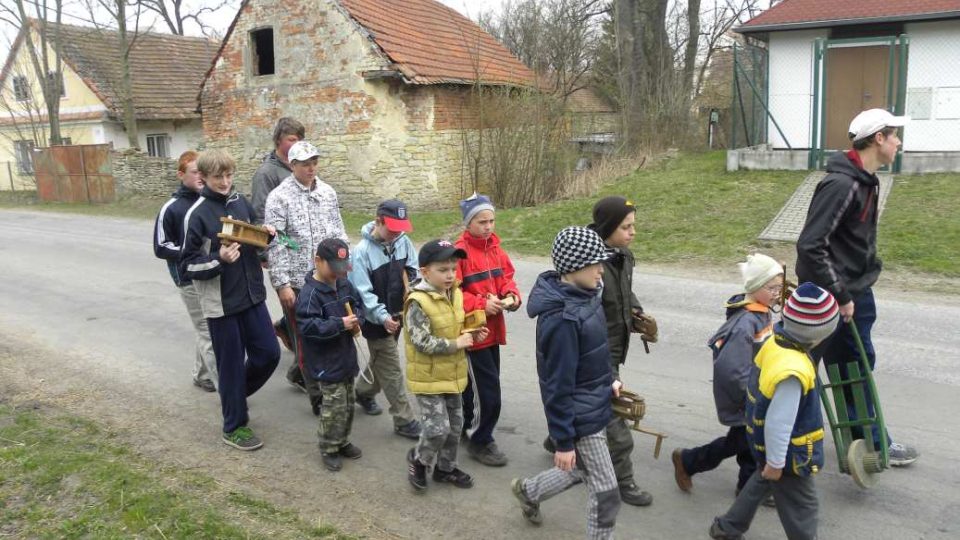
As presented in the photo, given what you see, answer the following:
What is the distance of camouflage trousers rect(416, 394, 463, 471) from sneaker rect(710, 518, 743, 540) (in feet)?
4.73

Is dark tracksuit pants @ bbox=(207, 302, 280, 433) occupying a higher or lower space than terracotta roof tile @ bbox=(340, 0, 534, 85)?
lower

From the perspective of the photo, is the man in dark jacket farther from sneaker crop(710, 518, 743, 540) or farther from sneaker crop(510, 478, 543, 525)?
Answer: sneaker crop(510, 478, 543, 525)

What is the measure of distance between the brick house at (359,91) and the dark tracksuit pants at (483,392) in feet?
42.5

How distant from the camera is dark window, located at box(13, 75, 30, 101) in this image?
3091 centimetres

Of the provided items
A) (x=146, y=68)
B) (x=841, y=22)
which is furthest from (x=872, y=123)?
(x=146, y=68)

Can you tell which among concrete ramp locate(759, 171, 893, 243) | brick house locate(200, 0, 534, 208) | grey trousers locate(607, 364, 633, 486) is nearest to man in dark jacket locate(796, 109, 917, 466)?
grey trousers locate(607, 364, 633, 486)

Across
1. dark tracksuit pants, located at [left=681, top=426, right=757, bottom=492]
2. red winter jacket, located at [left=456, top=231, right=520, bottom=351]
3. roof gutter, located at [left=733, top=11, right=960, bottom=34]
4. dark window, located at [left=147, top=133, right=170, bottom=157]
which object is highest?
roof gutter, located at [left=733, top=11, right=960, bottom=34]

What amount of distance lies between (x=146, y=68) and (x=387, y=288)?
28560 millimetres

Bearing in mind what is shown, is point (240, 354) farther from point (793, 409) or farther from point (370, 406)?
point (793, 409)

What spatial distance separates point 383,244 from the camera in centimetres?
484

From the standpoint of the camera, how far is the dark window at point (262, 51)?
19280 millimetres

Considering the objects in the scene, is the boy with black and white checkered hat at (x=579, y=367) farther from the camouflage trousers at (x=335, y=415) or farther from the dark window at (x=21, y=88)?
the dark window at (x=21, y=88)

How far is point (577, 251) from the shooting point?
3.46 meters

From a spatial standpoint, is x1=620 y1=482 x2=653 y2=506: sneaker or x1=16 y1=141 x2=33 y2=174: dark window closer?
x1=620 y1=482 x2=653 y2=506: sneaker
